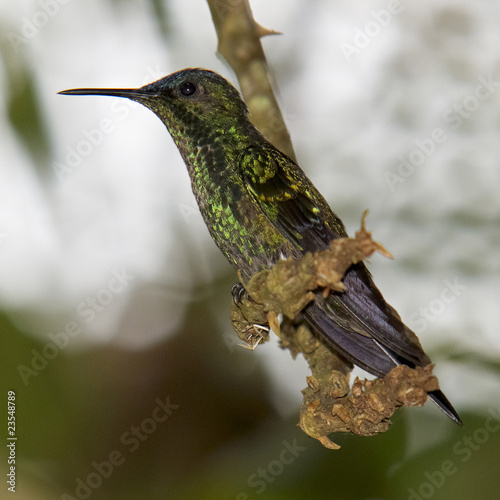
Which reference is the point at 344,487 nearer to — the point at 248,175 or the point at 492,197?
the point at 248,175

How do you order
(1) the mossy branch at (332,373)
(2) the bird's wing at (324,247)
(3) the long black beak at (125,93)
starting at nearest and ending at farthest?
(1) the mossy branch at (332,373)
(2) the bird's wing at (324,247)
(3) the long black beak at (125,93)

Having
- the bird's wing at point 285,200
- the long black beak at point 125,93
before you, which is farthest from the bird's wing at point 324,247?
the long black beak at point 125,93

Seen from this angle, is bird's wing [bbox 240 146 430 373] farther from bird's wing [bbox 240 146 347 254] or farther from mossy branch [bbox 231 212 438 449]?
mossy branch [bbox 231 212 438 449]

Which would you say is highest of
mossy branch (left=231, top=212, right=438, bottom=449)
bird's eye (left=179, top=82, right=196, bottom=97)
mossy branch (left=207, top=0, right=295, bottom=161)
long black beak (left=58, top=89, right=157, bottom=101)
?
mossy branch (left=207, top=0, right=295, bottom=161)

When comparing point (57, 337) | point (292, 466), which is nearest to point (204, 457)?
point (292, 466)

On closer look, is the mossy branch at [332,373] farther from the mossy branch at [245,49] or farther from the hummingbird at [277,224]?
the mossy branch at [245,49]

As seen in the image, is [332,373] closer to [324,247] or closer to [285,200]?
[324,247]

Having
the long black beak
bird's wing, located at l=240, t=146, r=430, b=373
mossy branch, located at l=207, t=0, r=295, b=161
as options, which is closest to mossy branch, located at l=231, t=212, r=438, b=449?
bird's wing, located at l=240, t=146, r=430, b=373

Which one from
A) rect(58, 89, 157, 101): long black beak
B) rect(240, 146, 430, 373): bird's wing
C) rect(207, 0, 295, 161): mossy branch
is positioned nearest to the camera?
rect(240, 146, 430, 373): bird's wing
